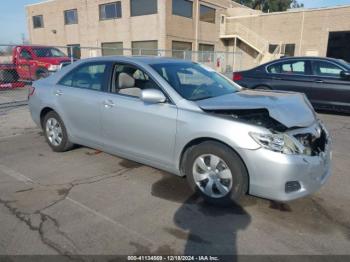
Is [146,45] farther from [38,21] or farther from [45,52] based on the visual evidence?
[38,21]

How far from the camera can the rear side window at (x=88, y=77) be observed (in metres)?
4.56

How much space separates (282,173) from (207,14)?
89.1ft

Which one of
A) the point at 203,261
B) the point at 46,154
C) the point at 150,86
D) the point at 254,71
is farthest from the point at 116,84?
the point at 254,71

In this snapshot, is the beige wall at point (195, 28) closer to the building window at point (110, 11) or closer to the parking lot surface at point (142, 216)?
the building window at point (110, 11)

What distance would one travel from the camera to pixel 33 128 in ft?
23.7

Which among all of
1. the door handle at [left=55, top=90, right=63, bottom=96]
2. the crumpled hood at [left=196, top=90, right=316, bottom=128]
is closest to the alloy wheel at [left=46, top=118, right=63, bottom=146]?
the door handle at [left=55, top=90, right=63, bottom=96]

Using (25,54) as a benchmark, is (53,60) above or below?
below

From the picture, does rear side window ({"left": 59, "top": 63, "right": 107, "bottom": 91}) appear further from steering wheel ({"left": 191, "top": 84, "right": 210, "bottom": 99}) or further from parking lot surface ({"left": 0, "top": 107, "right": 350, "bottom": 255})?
steering wheel ({"left": 191, "top": 84, "right": 210, "bottom": 99})

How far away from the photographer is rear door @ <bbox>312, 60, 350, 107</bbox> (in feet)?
26.8

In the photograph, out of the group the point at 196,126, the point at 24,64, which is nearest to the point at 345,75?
the point at 196,126

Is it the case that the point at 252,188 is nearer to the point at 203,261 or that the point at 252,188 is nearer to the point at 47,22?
the point at 203,261

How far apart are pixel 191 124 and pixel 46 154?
9.79 feet

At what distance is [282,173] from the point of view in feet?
10.0

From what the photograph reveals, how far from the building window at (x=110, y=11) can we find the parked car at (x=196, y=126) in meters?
22.4
